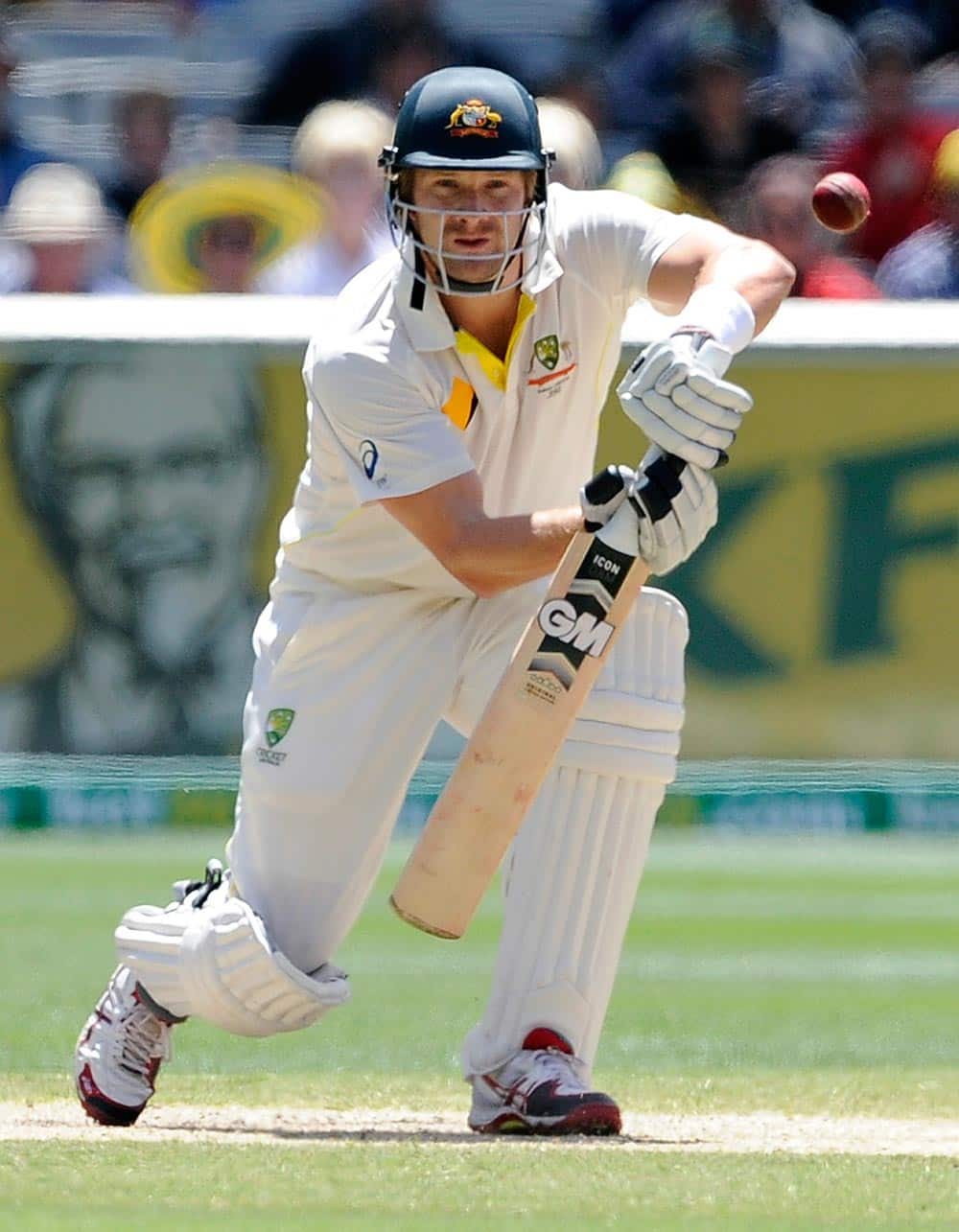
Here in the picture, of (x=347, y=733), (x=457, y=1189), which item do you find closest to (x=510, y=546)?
(x=347, y=733)

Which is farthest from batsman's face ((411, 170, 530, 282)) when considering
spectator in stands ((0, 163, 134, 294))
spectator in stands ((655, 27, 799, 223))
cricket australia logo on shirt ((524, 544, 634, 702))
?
spectator in stands ((655, 27, 799, 223))

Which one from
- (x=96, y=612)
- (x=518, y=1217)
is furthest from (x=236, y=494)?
(x=518, y=1217)

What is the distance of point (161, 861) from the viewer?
7078mm

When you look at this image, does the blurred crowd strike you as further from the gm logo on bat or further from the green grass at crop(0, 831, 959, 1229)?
the gm logo on bat

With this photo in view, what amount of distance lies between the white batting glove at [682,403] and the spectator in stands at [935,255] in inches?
190

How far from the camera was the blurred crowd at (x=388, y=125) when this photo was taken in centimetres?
826

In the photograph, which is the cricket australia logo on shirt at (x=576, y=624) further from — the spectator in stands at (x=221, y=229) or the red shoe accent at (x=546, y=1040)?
the spectator in stands at (x=221, y=229)

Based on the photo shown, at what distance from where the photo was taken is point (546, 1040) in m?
4.00

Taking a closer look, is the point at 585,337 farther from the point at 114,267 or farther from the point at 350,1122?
the point at 114,267

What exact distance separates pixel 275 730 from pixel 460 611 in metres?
0.36

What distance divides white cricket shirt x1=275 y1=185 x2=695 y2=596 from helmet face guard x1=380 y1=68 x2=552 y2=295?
0.04m

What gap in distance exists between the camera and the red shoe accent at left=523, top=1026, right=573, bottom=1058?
13.1ft

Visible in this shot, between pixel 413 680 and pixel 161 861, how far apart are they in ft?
10.0

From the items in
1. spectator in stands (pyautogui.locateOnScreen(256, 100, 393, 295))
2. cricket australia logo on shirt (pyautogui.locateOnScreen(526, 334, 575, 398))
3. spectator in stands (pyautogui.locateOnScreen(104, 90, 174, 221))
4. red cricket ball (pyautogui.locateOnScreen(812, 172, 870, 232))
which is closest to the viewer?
cricket australia logo on shirt (pyautogui.locateOnScreen(526, 334, 575, 398))
